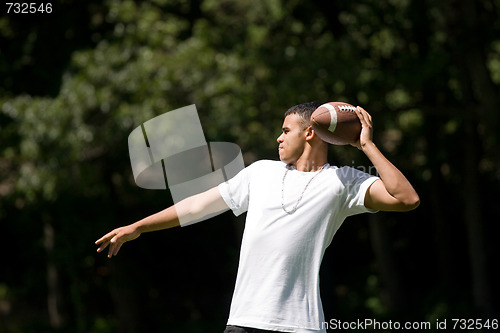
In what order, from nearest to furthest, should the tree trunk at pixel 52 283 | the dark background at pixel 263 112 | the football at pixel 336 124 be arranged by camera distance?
the football at pixel 336 124
the dark background at pixel 263 112
the tree trunk at pixel 52 283

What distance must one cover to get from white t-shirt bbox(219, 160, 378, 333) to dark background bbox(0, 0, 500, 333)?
7.62 metres

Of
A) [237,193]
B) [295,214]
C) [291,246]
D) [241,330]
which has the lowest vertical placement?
[241,330]

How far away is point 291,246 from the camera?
11.1 ft

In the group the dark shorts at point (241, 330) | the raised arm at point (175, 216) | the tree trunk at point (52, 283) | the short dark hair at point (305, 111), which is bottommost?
the tree trunk at point (52, 283)

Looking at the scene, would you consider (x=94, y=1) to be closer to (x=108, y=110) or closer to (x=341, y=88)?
(x=108, y=110)

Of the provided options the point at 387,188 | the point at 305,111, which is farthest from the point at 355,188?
the point at 305,111

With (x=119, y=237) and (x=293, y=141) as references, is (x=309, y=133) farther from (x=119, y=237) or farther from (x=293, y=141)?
(x=119, y=237)

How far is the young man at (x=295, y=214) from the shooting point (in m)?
3.31

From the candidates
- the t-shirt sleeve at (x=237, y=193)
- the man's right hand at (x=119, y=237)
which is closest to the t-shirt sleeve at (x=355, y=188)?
the t-shirt sleeve at (x=237, y=193)

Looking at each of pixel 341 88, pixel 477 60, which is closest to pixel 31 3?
pixel 341 88

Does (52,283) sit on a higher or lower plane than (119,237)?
lower

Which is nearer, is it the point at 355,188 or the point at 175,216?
the point at 355,188

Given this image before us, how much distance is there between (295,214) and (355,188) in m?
0.28

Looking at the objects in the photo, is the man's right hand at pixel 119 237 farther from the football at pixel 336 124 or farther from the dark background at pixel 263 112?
the dark background at pixel 263 112
